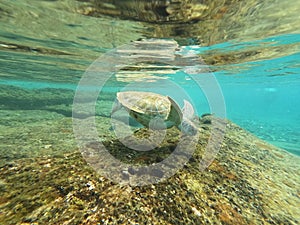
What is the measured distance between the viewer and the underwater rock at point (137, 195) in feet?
8.11

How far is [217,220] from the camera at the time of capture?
2.93m

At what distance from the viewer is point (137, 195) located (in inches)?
116

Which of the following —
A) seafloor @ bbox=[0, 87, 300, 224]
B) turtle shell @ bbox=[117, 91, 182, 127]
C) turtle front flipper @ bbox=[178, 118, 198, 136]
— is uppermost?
turtle shell @ bbox=[117, 91, 182, 127]

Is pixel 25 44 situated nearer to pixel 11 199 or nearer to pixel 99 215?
pixel 11 199

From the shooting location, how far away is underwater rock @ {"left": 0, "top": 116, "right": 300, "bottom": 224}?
2.47 metres

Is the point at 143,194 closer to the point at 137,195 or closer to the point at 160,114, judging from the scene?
the point at 137,195

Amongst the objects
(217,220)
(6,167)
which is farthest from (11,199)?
(217,220)

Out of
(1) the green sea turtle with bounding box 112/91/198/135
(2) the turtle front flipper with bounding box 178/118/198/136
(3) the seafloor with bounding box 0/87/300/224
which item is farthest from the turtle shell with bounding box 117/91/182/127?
(3) the seafloor with bounding box 0/87/300/224

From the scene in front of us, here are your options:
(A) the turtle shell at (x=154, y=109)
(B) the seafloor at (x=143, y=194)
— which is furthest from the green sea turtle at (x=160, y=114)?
(B) the seafloor at (x=143, y=194)

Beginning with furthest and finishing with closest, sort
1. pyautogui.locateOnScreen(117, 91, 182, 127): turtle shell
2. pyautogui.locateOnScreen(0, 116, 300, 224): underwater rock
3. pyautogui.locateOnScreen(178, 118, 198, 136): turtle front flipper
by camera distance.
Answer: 1. pyautogui.locateOnScreen(178, 118, 198, 136): turtle front flipper
2. pyautogui.locateOnScreen(117, 91, 182, 127): turtle shell
3. pyautogui.locateOnScreen(0, 116, 300, 224): underwater rock

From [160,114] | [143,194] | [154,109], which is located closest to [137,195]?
[143,194]

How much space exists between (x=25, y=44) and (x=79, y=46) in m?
3.93

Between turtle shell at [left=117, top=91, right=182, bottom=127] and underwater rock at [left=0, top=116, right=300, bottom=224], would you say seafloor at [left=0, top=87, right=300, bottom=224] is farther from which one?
turtle shell at [left=117, top=91, right=182, bottom=127]

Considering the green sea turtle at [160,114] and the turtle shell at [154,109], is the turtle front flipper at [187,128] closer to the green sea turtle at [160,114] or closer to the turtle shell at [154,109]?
the green sea turtle at [160,114]
